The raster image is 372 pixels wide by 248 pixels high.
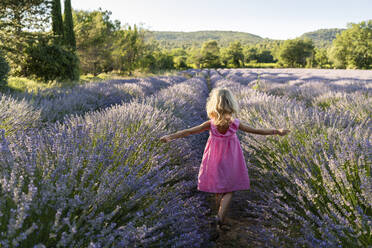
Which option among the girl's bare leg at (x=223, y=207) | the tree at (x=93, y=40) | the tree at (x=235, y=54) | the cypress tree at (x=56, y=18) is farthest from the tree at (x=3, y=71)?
the tree at (x=235, y=54)

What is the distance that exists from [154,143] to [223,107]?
0.80m

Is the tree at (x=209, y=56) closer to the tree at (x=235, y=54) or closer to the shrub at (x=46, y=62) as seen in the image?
the tree at (x=235, y=54)

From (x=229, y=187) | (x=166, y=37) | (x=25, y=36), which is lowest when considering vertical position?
(x=229, y=187)

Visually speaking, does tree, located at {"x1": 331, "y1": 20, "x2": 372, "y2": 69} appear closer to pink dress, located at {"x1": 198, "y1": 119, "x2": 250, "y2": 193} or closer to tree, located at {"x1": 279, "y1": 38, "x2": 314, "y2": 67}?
tree, located at {"x1": 279, "y1": 38, "x2": 314, "y2": 67}

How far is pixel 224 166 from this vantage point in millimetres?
2289

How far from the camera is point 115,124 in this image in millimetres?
2582

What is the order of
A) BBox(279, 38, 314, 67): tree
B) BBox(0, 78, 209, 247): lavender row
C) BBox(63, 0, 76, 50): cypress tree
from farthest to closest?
BBox(279, 38, 314, 67): tree < BBox(63, 0, 76, 50): cypress tree < BBox(0, 78, 209, 247): lavender row

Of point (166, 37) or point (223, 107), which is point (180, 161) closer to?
point (223, 107)

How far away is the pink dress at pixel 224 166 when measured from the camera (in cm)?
228

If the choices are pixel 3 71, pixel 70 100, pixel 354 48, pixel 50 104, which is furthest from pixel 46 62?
pixel 354 48

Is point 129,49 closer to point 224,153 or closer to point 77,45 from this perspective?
point 77,45

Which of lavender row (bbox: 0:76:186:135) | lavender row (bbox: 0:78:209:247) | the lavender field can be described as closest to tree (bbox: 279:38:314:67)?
lavender row (bbox: 0:76:186:135)

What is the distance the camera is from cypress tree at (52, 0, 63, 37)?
14.2 metres

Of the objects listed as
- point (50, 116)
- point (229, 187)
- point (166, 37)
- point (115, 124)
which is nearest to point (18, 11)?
point (50, 116)
